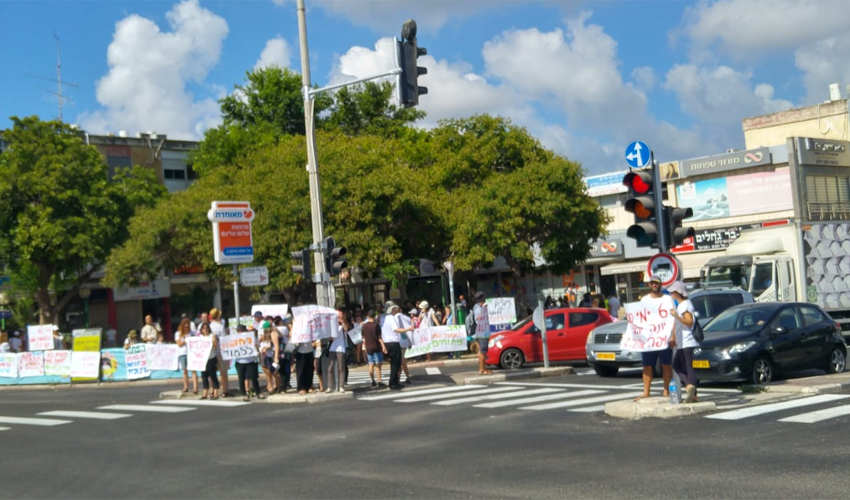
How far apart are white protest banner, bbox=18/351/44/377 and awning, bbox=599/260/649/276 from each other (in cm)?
2907

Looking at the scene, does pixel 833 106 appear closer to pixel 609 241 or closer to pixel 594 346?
pixel 609 241

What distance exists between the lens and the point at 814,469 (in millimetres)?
8562

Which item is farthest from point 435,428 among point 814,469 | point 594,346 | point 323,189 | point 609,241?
point 609,241

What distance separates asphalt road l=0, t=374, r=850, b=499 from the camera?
27.8 feet

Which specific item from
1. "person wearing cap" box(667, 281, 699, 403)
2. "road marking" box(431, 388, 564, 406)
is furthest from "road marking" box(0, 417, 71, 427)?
"person wearing cap" box(667, 281, 699, 403)

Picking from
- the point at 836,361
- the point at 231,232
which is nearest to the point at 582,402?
the point at 836,361

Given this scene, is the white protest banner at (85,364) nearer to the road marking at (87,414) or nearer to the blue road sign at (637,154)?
the road marking at (87,414)

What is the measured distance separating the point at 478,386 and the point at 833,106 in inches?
1501

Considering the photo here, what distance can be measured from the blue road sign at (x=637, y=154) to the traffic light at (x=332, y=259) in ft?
20.9

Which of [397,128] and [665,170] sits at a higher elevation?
[397,128]

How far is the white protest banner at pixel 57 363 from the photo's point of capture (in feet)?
91.4

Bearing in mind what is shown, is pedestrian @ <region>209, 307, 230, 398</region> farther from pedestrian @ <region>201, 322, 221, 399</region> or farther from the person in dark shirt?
the person in dark shirt

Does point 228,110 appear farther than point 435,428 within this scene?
Yes

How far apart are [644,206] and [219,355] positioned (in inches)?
399
